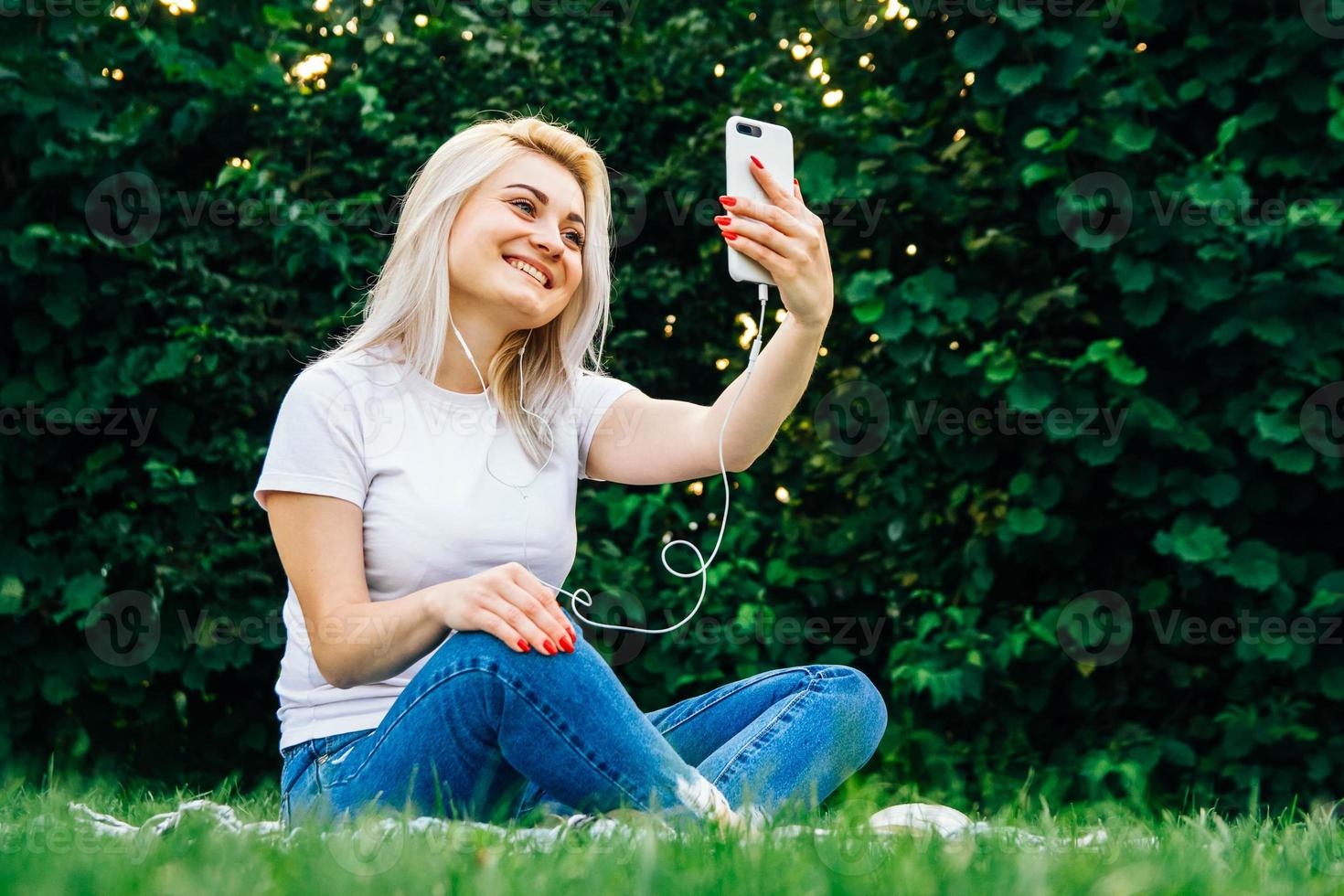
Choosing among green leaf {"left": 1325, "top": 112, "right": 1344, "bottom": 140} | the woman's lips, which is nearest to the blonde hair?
the woman's lips

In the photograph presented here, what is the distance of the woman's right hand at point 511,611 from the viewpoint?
198 cm

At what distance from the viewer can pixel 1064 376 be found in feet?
11.6

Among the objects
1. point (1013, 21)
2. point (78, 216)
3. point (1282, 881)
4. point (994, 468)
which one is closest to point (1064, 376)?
point (994, 468)

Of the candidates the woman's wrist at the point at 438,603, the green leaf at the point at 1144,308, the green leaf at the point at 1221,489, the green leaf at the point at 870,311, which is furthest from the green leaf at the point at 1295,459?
the woman's wrist at the point at 438,603

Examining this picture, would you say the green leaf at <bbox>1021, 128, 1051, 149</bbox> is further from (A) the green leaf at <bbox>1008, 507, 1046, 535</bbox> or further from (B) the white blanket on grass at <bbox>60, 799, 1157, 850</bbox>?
(B) the white blanket on grass at <bbox>60, 799, 1157, 850</bbox>

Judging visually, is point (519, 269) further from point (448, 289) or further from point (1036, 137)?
point (1036, 137)

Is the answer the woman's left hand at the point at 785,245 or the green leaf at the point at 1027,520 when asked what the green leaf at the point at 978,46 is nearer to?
the green leaf at the point at 1027,520

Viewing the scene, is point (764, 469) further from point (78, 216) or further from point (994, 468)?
point (78, 216)

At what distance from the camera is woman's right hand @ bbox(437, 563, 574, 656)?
6.49ft

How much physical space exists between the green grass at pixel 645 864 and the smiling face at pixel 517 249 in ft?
3.73

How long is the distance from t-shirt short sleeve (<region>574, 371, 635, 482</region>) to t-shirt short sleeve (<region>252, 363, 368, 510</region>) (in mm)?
531

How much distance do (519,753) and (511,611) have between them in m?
0.24

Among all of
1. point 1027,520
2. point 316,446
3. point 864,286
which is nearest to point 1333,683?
point 1027,520

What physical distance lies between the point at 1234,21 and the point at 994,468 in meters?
1.42
